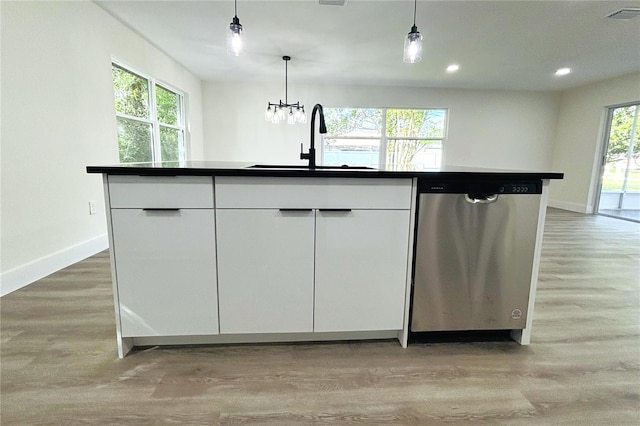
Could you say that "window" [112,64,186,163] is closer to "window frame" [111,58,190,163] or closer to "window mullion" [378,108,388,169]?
"window frame" [111,58,190,163]

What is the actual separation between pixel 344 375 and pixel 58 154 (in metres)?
2.97

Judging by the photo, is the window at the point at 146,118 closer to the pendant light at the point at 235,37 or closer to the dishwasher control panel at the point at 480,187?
the pendant light at the point at 235,37

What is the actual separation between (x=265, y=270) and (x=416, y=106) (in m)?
6.03

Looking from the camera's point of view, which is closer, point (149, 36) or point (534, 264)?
point (534, 264)

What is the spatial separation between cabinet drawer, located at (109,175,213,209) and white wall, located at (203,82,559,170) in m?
5.23

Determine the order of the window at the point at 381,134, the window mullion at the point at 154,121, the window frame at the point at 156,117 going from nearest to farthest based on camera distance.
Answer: the window frame at the point at 156,117 → the window mullion at the point at 154,121 → the window at the point at 381,134

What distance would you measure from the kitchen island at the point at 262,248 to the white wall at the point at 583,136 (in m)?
6.14

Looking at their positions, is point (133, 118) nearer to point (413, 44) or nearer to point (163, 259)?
point (163, 259)

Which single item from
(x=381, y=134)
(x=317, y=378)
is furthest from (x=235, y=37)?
(x=381, y=134)

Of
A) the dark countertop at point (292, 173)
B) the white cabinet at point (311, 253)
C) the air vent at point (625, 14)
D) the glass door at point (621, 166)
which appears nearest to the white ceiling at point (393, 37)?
the air vent at point (625, 14)

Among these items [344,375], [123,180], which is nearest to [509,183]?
[344,375]

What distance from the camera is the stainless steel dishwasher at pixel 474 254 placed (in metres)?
1.44

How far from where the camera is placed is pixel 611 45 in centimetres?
396

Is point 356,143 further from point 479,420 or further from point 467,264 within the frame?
point 479,420
